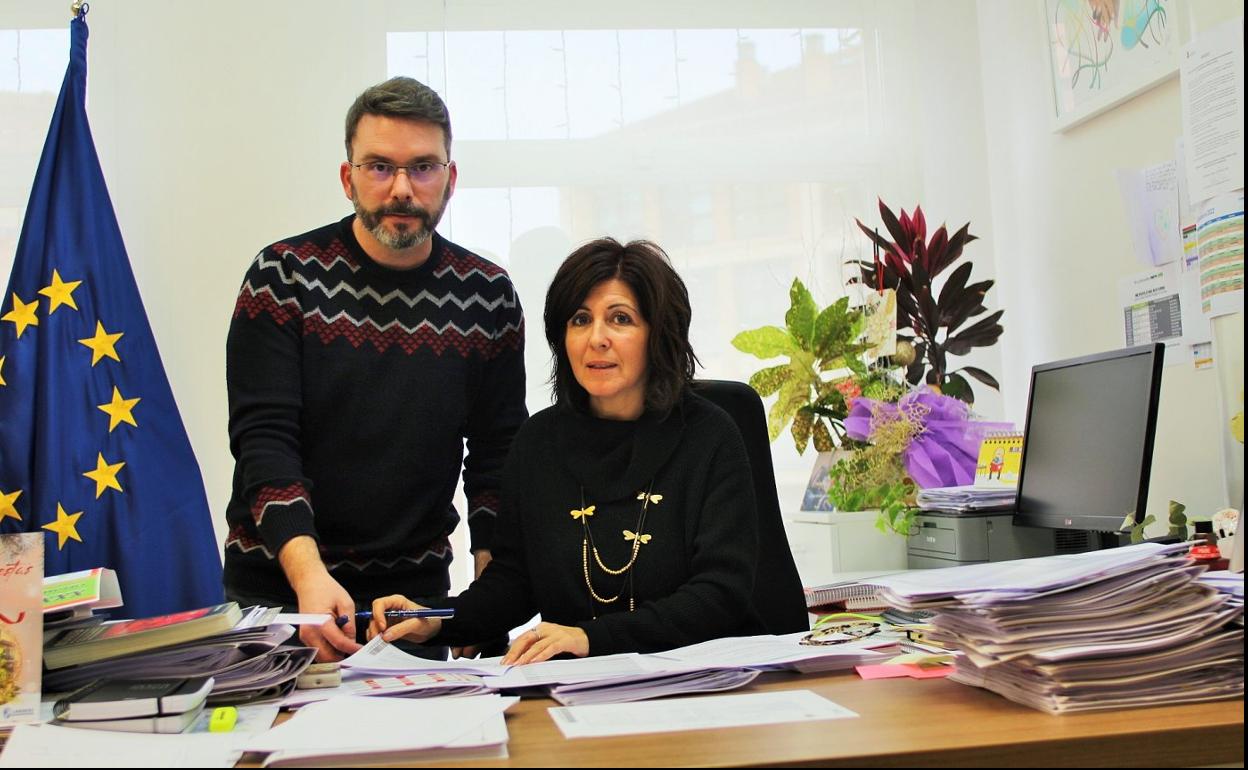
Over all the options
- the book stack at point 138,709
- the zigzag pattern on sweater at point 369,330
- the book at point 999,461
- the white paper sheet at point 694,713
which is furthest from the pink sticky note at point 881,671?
the book at point 999,461

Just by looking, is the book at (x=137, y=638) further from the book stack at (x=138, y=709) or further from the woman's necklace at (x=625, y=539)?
the woman's necklace at (x=625, y=539)

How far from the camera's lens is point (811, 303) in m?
2.95

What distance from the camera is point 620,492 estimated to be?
1657 mm

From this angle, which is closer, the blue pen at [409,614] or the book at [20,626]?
the book at [20,626]

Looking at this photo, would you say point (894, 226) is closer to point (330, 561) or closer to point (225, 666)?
point (330, 561)

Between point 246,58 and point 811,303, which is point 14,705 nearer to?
point 811,303

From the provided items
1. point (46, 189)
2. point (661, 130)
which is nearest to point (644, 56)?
point (661, 130)

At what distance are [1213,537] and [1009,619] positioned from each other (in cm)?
91

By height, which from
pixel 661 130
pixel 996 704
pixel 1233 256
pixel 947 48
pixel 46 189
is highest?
pixel 947 48

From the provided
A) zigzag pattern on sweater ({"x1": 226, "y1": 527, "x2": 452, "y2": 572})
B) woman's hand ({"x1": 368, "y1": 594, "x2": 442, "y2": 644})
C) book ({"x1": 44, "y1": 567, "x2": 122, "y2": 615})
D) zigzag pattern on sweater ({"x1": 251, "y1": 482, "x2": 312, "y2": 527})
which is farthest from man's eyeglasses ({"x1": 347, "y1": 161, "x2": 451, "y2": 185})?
book ({"x1": 44, "y1": 567, "x2": 122, "y2": 615})

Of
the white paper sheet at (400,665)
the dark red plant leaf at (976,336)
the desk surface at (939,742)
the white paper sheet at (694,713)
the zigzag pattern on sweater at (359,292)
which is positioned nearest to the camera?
the desk surface at (939,742)

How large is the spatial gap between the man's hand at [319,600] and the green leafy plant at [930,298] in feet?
6.02

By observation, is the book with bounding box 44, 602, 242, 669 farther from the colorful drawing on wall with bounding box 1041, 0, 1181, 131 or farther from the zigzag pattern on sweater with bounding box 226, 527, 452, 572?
the colorful drawing on wall with bounding box 1041, 0, 1181, 131

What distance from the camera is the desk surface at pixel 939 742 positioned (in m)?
0.84
